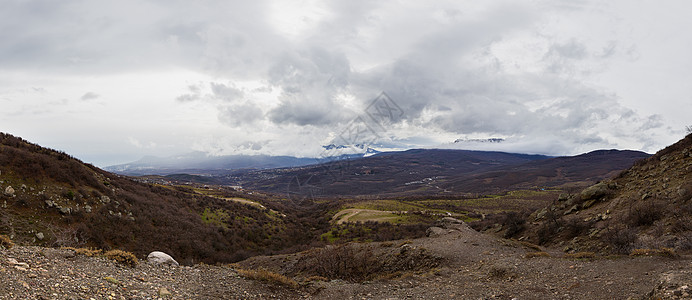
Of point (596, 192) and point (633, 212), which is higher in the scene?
point (596, 192)

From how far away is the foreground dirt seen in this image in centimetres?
681

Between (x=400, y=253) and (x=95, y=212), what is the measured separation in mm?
24554

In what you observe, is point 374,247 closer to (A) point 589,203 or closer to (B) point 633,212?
(B) point 633,212

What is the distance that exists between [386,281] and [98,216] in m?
23.7

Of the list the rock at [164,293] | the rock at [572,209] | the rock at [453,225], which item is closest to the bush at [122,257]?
the rock at [164,293]

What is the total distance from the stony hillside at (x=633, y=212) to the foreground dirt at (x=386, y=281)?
3452 mm

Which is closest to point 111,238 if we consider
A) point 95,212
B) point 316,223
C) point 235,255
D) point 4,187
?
point 95,212

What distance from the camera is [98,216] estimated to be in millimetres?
21750

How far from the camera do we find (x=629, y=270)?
916 centimetres

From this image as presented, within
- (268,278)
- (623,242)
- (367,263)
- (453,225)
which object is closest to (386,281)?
(367,263)

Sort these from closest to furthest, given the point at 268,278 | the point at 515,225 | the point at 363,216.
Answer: the point at 268,278
the point at 515,225
the point at 363,216

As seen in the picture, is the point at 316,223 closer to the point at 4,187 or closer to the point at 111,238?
the point at 111,238

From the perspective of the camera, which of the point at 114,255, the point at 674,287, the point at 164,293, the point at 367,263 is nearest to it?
the point at 674,287

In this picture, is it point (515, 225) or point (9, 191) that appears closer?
point (9, 191)
